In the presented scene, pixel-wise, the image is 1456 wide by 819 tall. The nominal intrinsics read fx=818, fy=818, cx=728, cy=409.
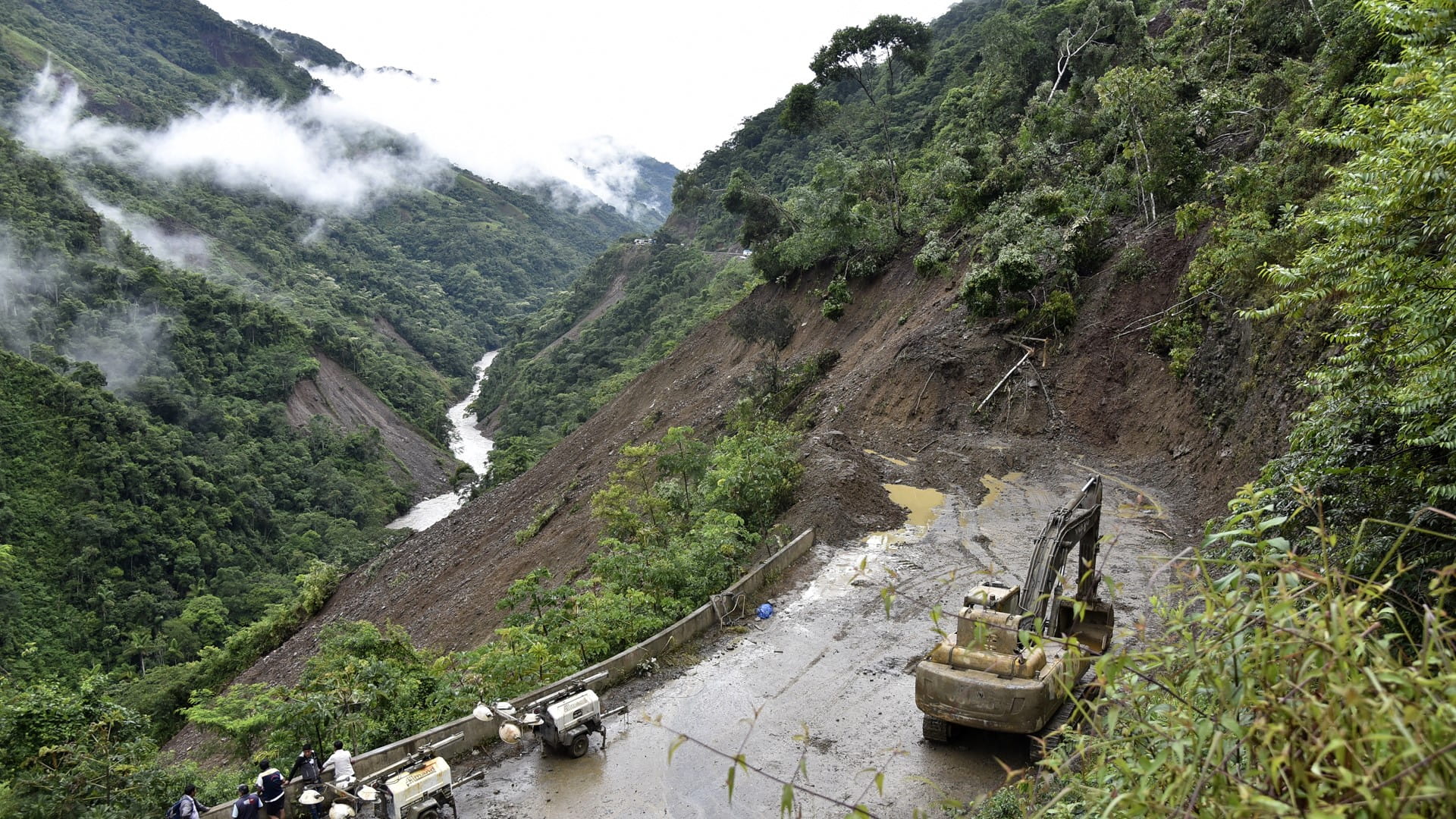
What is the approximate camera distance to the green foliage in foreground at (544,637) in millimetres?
9359

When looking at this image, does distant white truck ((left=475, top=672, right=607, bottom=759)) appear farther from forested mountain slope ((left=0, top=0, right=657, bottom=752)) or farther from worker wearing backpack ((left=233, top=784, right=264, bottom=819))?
forested mountain slope ((left=0, top=0, right=657, bottom=752))

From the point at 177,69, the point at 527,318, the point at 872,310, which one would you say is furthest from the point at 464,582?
the point at 177,69

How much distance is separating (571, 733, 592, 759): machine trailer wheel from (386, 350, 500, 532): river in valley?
1532 inches

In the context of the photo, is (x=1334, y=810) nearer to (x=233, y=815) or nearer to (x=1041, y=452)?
(x=233, y=815)

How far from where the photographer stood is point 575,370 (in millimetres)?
69438

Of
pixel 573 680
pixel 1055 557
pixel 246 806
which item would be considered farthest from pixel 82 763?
pixel 1055 557

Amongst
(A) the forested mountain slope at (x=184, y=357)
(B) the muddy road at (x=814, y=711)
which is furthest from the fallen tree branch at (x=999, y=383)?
(A) the forested mountain slope at (x=184, y=357)

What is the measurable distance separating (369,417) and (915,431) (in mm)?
64410

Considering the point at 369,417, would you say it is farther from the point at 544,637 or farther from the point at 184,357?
the point at 544,637

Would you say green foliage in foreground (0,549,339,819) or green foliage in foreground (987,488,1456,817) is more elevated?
green foliage in foreground (987,488,1456,817)

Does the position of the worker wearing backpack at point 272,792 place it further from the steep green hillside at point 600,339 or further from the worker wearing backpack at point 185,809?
the steep green hillside at point 600,339

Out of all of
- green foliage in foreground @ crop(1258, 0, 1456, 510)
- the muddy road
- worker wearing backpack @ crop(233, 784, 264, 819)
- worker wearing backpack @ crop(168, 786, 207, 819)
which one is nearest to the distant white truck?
the muddy road

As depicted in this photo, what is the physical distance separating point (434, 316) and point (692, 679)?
11906 cm

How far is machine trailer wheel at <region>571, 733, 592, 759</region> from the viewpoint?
873cm
